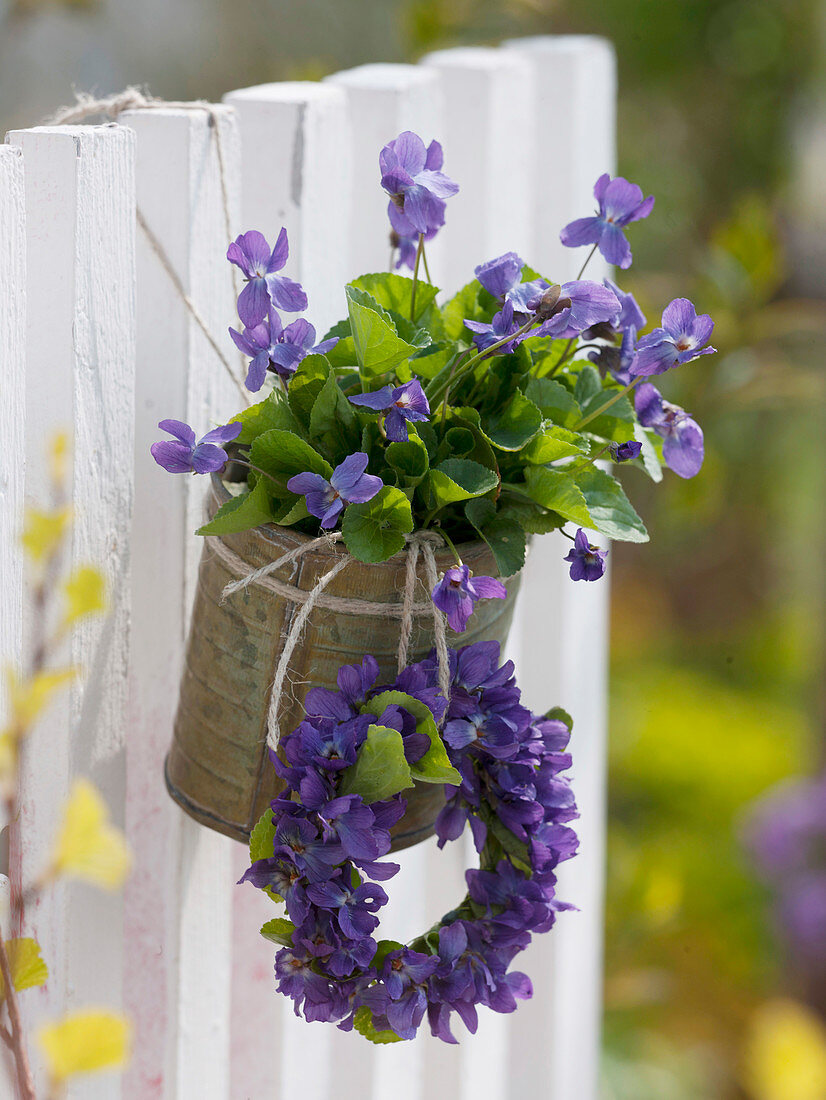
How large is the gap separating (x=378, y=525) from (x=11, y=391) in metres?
0.21

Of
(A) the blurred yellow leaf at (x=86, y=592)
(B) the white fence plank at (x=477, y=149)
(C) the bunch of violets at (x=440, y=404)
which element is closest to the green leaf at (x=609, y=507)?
(C) the bunch of violets at (x=440, y=404)

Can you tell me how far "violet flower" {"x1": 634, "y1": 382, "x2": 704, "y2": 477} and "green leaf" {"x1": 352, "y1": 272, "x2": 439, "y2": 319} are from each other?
14 cm

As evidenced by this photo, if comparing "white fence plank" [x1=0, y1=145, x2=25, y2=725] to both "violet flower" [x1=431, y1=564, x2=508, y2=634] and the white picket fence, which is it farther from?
"violet flower" [x1=431, y1=564, x2=508, y2=634]

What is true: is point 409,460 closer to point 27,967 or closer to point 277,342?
point 277,342

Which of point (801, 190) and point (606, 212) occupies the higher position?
point (801, 190)

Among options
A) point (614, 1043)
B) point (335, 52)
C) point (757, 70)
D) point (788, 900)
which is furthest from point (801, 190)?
point (614, 1043)

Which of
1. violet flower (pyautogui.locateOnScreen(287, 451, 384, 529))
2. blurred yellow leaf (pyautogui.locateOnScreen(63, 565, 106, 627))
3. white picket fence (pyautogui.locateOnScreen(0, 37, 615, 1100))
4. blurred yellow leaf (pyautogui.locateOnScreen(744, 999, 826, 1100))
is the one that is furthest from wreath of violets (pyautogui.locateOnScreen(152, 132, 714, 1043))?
blurred yellow leaf (pyautogui.locateOnScreen(744, 999, 826, 1100))

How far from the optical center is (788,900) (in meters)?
2.88

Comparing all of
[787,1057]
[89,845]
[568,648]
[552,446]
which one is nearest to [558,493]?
[552,446]

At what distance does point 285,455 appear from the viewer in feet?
2.00

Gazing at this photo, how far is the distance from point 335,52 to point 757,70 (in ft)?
4.97

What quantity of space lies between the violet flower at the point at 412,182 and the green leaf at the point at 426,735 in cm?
25

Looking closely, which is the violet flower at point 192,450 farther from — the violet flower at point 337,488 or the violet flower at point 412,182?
the violet flower at point 412,182

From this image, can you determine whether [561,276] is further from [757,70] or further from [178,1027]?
[757,70]
